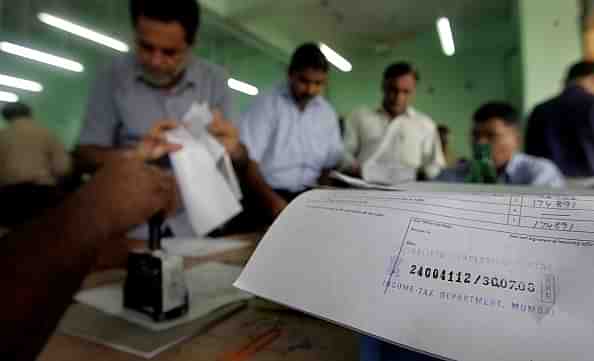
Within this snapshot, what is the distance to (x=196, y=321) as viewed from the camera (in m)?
0.36

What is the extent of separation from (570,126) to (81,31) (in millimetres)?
3925

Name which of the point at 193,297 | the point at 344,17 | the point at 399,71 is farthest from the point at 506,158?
the point at 344,17

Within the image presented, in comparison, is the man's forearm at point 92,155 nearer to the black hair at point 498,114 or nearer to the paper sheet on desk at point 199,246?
the paper sheet on desk at point 199,246

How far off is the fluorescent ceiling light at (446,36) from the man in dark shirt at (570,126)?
143 inches

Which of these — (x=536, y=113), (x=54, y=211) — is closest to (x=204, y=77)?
(x=54, y=211)

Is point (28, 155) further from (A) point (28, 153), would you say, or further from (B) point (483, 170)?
(B) point (483, 170)

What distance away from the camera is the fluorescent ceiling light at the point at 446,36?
195 inches

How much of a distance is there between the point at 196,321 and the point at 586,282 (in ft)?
1.06

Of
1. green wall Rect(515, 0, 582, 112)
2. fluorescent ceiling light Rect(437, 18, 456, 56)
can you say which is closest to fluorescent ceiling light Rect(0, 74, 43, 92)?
green wall Rect(515, 0, 582, 112)

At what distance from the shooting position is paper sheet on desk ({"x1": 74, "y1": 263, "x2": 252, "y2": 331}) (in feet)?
1.18

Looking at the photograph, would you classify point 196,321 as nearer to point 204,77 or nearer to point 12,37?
point 204,77

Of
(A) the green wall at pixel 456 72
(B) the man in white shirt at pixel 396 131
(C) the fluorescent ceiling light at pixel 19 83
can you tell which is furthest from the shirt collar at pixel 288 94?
(A) the green wall at pixel 456 72

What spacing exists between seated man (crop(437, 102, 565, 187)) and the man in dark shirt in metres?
0.35

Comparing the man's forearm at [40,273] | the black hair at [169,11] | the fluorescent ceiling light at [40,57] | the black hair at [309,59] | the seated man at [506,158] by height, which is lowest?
the man's forearm at [40,273]
